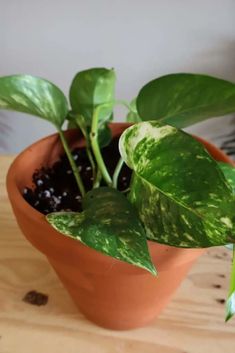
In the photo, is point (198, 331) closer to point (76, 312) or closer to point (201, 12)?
point (76, 312)

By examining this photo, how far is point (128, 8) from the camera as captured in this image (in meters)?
0.87

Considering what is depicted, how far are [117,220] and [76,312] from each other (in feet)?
0.67

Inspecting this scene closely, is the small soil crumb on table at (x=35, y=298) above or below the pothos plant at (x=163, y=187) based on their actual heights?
below

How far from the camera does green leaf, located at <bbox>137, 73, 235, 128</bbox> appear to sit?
1.28 ft

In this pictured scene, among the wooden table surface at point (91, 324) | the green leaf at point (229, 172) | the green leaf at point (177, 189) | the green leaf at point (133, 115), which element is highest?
the green leaf at point (177, 189)

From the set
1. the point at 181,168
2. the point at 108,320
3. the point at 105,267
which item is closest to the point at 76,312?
the point at 108,320

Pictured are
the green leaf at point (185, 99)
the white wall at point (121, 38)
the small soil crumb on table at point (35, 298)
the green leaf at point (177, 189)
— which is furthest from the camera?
the white wall at point (121, 38)

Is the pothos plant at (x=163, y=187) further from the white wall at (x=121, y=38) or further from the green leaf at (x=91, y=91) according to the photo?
the white wall at (x=121, y=38)

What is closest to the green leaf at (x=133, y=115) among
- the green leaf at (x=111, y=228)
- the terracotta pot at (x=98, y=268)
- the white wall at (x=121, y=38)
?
the terracotta pot at (x=98, y=268)

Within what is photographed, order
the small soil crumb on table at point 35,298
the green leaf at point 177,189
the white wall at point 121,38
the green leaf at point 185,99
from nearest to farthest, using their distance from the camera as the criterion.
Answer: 1. the green leaf at point 177,189
2. the green leaf at point 185,99
3. the small soil crumb on table at point 35,298
4. the white wall at point 121,38

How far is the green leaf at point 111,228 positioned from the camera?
1.00 feet

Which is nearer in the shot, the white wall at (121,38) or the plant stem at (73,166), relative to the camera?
the plant stem at (73,166)

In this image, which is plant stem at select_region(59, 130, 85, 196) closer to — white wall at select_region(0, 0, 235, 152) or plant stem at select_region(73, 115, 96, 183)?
plant stem at select_region(73, 115, 96, 183)

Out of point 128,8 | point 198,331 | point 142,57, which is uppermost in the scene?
point 128,8
